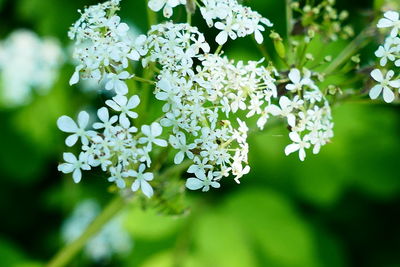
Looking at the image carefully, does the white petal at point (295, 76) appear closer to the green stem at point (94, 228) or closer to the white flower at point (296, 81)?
the white flower at point (296, 81)

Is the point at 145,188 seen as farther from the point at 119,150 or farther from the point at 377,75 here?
the point at 377,75

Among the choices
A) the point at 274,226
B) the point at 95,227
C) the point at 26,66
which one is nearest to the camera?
the point at 95,227

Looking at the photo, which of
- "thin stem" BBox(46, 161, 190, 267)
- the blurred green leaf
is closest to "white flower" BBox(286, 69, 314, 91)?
"thin stem" BBox(46, 161, 190, 267)

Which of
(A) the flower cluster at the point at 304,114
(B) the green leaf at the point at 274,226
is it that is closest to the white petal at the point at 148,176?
(A) the flower cluster at the point at 304,114

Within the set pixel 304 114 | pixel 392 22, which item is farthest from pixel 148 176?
pixel 392 22

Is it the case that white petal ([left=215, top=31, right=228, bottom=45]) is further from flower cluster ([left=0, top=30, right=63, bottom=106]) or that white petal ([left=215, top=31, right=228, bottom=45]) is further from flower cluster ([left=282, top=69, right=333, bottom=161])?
flower cluster ([left=0, top=30, right=63, bottom=106])

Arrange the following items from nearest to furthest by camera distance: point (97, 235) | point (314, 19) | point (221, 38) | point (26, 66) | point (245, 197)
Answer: point (221, 38), point (314, 19), point (245, 197), point (97, 235), point (26, 66)

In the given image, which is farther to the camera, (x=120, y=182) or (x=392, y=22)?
(x=392, y=22)
